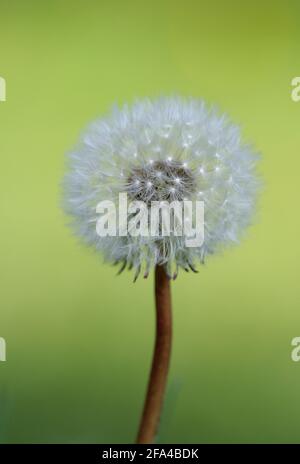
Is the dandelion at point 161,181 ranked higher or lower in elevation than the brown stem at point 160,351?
higher

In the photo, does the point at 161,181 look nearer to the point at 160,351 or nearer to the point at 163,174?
the point at 163,174

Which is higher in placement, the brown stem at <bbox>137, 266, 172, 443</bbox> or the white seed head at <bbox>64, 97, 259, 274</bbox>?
the white seed head at <bbox>64, 97, 259, 274</bbox>

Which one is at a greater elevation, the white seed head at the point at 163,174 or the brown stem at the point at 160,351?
the white seed head at the point at 163,174

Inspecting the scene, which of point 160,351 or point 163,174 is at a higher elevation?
point 163,174

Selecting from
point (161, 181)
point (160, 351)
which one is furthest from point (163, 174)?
point (160, 351)

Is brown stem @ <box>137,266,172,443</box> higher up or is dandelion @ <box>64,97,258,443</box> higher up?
dandelion @ <box>64,97,258,443</box>
